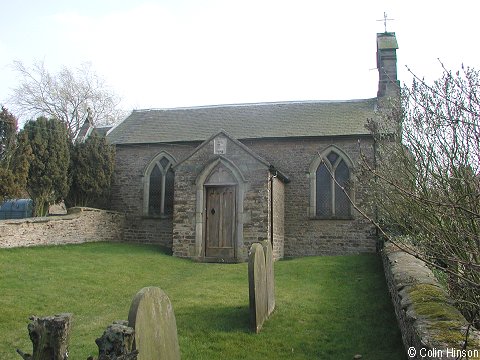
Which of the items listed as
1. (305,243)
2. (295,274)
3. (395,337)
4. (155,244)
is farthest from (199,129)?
(395,337)

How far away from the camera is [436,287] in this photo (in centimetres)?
624

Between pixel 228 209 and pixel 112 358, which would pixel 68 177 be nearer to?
pixel 228 209

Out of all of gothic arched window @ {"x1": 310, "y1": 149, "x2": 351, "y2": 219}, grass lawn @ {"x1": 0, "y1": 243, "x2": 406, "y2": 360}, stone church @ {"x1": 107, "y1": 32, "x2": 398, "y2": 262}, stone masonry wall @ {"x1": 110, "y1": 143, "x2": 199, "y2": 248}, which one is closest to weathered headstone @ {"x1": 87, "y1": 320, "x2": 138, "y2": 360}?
grass lawn @ {"x1": 0, "y1": 243, "x2": 406, "y2": 360}

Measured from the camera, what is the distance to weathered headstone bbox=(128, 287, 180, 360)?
12.3 feet

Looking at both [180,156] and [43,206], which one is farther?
[180,156]

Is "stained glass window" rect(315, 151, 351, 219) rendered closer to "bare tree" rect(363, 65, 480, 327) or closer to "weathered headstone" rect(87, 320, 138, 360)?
"bare tree" rect(363, 65, 480, 327)

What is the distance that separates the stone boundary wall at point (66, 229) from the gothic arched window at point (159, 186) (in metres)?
1.45

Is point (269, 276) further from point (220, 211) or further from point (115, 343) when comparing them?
point (220, 211)

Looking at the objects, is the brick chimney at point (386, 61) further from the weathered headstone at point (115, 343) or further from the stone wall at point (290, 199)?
the weathered headstone at point (115, 343)

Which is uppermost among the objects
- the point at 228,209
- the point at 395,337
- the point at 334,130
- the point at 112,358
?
the point at 334,130

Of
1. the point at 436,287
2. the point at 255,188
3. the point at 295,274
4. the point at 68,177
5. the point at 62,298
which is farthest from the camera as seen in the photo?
the point at 68,177

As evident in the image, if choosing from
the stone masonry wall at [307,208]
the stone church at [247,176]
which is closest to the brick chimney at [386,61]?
the stone church at [247,176]

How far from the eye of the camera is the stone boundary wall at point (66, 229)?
14.4 m

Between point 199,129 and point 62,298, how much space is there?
42.8 ft
